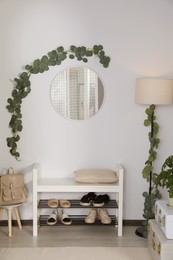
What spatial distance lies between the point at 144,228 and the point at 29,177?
1249 millimetres

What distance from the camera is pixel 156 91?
322 centimetres

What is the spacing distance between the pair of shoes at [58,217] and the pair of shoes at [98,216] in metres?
0.19

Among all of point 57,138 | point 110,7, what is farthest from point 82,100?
point 110,7

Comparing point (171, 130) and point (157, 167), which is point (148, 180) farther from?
point (171, 130)

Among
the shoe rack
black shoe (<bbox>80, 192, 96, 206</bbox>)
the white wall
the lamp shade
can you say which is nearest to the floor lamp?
the lamp shade

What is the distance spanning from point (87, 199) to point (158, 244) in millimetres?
998

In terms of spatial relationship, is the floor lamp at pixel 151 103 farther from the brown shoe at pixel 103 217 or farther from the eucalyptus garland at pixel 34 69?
the eucalyptus garland at pixel 34 69

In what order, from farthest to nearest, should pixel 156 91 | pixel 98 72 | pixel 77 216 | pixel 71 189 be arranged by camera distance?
pixel 77 216
pixel 98 72
pixel 71 189
pixel 156 91

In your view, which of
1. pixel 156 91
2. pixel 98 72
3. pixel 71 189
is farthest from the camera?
pixel 98 72

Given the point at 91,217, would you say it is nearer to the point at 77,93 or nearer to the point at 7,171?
the point at 7,171

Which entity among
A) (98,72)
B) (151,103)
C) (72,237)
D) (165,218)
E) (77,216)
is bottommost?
(72,237)

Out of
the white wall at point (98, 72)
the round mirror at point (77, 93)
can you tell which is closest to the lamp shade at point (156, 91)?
the white wall at point (98, 72)

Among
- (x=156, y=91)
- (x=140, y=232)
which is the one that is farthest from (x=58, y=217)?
(x=156, y=91)

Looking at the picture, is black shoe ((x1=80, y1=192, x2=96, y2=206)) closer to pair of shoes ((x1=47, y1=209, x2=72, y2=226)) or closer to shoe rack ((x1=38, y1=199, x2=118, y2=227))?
shoe rack ((x1=38, y1=199, x2=118, y2=227))
